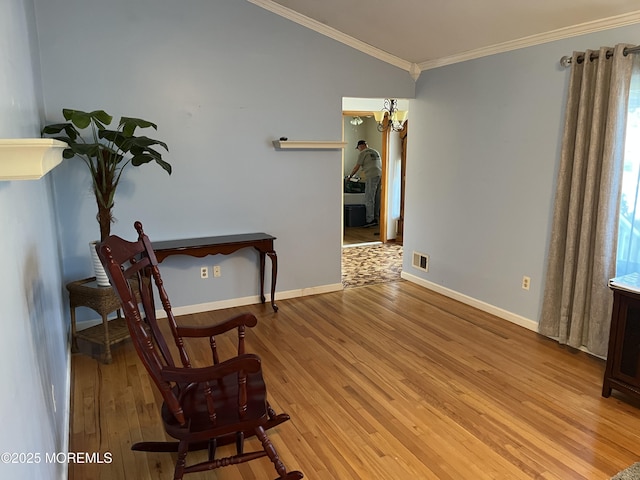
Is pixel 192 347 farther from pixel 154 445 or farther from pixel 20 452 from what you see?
pixel 20 452

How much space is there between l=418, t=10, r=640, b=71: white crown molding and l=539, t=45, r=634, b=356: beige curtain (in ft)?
0.61

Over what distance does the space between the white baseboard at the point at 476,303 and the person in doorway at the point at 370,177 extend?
3442 millimetres

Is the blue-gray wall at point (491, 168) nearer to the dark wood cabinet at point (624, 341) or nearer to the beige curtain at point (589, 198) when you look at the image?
the beige curtain at point (589, 198)

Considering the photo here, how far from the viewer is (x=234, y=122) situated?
13.5ft

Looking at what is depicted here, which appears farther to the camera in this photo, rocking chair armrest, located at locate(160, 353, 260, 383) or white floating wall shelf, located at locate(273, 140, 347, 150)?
white floating wall shelf, located at locate(273, 140, 347, 150)

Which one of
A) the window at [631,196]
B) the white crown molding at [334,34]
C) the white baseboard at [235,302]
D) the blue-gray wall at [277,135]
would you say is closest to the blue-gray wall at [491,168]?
the blue-gray wall at [277,135]

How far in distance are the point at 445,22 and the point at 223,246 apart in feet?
8.50

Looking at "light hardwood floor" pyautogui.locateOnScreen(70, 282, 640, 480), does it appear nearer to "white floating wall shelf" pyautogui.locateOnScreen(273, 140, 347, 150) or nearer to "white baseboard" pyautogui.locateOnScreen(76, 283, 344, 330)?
"white baseboard" pyautogui.locateOnScreen(76, 283, 344, 330)

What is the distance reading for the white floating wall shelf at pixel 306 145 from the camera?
4243 millimetres

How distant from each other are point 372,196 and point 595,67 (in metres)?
5.60

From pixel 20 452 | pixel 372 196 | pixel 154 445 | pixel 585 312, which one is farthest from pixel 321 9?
pixel 372 196

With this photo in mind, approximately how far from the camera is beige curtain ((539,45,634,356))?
305cm

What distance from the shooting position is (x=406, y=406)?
2.73 m

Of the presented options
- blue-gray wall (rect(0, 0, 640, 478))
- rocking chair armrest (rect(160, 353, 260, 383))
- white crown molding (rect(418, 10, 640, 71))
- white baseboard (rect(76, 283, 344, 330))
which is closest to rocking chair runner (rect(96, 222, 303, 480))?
rocking chair armrest (rect(160, 353, 260, 383))
